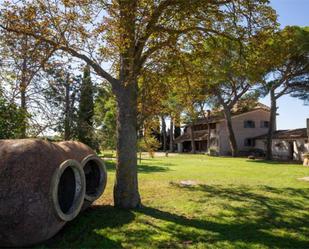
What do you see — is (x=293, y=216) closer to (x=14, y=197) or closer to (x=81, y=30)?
(x=14, y=197)

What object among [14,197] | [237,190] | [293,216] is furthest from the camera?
[237,190]

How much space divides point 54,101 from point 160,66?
11747mm

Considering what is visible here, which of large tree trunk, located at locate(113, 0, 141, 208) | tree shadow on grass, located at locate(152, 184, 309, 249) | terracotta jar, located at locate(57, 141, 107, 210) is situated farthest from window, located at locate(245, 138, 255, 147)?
large tree trunk, located at locate(113, 0, 141, 208)

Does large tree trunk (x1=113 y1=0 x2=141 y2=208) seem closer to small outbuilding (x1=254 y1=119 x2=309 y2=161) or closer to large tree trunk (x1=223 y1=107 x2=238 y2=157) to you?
small outbuilding (x1=254 y1=119 x2=309 y2=161)

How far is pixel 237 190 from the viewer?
1329 centimetres

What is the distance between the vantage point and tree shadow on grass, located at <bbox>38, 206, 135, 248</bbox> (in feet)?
23.3

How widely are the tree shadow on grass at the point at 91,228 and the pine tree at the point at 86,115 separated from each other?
17.6 m

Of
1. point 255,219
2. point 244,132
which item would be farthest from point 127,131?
point 244,132

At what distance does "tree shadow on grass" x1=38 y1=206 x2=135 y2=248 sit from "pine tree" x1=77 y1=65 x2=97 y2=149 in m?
17.6

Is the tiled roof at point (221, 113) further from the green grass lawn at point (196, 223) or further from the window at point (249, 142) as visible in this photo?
the green grass lawn at point (196, 223)

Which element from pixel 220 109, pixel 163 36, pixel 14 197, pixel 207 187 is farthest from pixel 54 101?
pixel 220 109

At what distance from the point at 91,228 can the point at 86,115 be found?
2595cm

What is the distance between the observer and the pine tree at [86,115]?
2792cm

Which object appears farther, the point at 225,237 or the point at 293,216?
the point at 293,216
